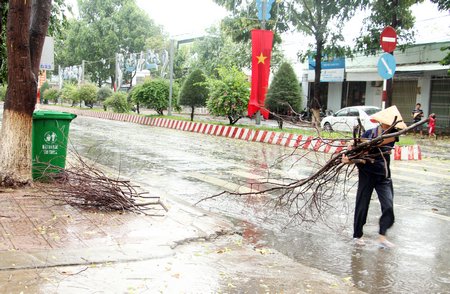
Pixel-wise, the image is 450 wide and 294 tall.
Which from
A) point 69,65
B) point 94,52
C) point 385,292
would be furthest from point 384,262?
point 69,65

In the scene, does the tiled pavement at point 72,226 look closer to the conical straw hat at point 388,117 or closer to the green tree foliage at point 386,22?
the conical straw hat at point 388,117

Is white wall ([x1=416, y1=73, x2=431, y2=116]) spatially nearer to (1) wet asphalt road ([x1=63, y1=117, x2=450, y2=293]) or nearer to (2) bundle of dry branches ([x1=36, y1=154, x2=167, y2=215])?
(1) wet asphalt road ([x1=63, y1=117, x2=450, y2=293])

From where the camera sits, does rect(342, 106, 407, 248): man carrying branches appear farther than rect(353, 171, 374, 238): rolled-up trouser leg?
No

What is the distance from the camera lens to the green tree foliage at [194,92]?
29.8 metres

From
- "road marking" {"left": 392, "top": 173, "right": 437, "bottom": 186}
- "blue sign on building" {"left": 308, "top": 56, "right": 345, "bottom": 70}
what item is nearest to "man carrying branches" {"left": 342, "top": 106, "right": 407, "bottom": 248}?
"road marking" {"left": 392, "top": 173, "right": 437, "bottom": 186}

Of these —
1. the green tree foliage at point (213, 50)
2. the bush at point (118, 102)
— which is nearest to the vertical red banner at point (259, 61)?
the bush at point (118, 102)

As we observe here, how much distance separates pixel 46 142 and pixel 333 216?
4788mm

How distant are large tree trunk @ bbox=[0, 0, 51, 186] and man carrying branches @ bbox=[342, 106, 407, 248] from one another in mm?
4713

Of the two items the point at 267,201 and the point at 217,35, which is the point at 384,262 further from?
the point at 217,35

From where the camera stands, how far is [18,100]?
7.44 metres

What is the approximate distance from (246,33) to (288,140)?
41.5ft

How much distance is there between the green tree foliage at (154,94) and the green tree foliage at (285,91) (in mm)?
10756

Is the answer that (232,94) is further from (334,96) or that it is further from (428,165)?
(334,96)

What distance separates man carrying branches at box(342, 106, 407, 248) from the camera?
5973mm
